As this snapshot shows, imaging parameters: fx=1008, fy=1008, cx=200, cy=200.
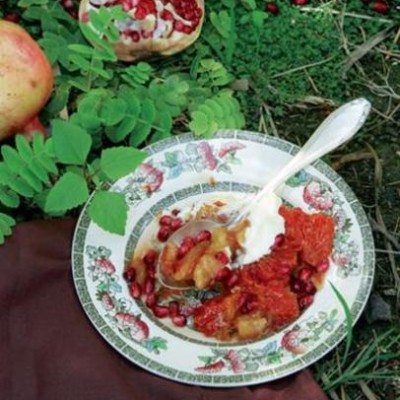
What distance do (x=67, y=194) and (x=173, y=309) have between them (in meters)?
0.33

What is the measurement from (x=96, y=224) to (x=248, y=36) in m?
0.79

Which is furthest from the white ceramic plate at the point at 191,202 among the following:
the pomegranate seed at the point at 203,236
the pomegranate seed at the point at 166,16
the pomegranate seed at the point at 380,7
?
the pomegranate seed at the point at 380,7

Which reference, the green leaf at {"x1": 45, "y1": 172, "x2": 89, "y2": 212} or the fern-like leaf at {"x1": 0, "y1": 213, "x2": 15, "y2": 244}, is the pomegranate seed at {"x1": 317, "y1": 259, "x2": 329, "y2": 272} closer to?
the green leaf at {"x1": 45, "y1": 172, "x2": 89, "y2": 212}

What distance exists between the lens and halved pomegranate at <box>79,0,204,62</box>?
2467 millimetres

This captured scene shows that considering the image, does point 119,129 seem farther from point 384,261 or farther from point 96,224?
point 384,261

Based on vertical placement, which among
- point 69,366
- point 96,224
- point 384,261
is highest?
point 96,224

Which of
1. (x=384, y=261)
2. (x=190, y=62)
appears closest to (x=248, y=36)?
(x=190, y=62)

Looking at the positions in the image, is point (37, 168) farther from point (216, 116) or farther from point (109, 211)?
point (216, 116)

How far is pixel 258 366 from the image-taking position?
2027 millimetres

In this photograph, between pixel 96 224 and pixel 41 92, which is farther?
pixel 41 92

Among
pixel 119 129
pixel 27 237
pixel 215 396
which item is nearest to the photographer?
pixel 215 396

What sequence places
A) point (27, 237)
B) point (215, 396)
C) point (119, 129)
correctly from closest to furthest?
point (215, 396), point (27, 237), point (119, 129)

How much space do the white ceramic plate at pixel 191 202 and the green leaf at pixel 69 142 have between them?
0.17m

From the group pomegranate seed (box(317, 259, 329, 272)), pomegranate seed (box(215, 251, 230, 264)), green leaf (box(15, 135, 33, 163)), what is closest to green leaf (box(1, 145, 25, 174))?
green leaf (box(15, 135, 33, 163))
